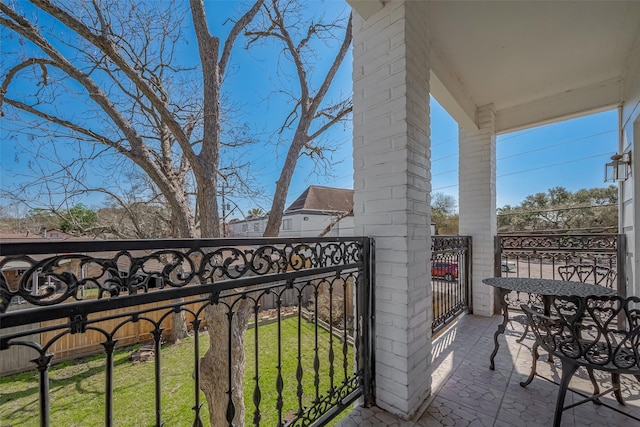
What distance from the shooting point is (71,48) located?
11.9 ft

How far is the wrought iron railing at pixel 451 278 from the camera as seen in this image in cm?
303

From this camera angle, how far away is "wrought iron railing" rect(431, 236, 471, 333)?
3031 mm

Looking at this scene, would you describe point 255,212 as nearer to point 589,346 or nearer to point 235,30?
point 235,30

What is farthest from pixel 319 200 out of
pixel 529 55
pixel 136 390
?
pixel 529 55

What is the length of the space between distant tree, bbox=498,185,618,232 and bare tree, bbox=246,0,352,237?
8.98 metres

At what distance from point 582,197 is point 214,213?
494 inches

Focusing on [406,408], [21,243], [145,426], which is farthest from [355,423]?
[145,426]

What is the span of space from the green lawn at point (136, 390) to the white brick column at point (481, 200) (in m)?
2.34

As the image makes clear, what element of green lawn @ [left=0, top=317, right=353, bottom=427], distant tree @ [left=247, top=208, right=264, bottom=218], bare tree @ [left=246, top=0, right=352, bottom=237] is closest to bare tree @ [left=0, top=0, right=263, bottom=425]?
bare tree @ [left=246, top=0, right=352, bottom=237]

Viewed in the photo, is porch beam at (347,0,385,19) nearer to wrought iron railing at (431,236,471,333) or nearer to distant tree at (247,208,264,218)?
wrought iron railing at (431,236,471,333)

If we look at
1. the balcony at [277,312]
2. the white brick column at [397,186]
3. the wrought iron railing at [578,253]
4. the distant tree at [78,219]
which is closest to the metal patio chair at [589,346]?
the balcony at [277,312]

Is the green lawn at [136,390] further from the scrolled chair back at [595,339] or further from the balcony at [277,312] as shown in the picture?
the scrolled chair back at [595,339]

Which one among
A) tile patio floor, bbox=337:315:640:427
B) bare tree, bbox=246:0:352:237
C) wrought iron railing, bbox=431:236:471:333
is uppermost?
bare tree, bbox=246:0:352:237

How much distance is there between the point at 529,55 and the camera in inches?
102
